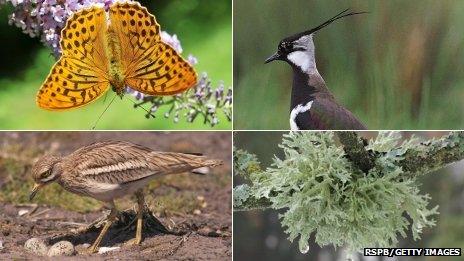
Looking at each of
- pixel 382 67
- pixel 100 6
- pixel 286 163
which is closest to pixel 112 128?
pixel 100 6

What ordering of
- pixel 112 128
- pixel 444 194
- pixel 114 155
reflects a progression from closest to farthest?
pixel 114 155 < pixel 112 128 < pixel 444 194

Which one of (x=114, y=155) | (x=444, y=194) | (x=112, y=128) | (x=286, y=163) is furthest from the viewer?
(x=444, y=194)

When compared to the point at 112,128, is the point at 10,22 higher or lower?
higher

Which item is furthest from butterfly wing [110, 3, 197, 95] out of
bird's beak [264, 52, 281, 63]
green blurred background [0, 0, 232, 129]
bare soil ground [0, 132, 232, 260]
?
bare soil ground [0, 132, 232, 260]

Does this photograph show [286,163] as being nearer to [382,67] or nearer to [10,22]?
[382,67]

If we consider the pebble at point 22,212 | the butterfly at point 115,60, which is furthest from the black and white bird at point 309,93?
the pebble at point 22,212

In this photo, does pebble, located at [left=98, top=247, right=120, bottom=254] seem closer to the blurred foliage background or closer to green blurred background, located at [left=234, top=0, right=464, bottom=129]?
the blurred foliage background

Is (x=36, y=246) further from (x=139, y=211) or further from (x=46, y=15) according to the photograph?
(x=46, y=15)

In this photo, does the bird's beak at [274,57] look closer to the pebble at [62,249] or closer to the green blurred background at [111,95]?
the green blurred background at [111,95]
